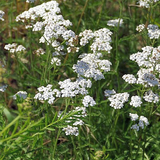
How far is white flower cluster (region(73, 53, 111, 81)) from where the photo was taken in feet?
13.1

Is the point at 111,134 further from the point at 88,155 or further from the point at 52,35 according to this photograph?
the point at 52,35

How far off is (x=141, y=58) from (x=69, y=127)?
1.23 meters

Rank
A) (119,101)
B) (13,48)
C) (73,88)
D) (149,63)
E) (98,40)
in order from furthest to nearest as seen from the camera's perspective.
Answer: (13,48), (98,40), (149,63), (119,101), (73,88)

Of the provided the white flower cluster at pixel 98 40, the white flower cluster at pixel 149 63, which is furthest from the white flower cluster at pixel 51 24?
the white flower cluster at pixel 149 63

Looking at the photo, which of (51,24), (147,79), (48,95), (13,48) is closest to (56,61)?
(51,24)

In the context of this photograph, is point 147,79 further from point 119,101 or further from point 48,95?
point 48,95

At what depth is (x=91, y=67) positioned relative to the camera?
4.06 meters

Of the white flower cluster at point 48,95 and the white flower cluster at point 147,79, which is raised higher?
the white flower cluster at point 147,79

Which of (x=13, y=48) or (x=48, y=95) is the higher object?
(x=13, y=48)

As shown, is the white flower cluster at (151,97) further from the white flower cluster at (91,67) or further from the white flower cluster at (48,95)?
the white flower cluster at (48,95)

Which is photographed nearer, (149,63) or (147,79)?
(147,79)

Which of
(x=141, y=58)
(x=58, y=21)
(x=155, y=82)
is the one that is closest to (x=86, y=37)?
(x=58, y=21)

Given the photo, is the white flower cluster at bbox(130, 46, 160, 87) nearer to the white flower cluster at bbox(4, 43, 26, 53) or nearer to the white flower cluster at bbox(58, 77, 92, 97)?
the white flower cluster at bbox(58, 77, 92, 97)

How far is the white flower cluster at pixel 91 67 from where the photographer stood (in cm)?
398
